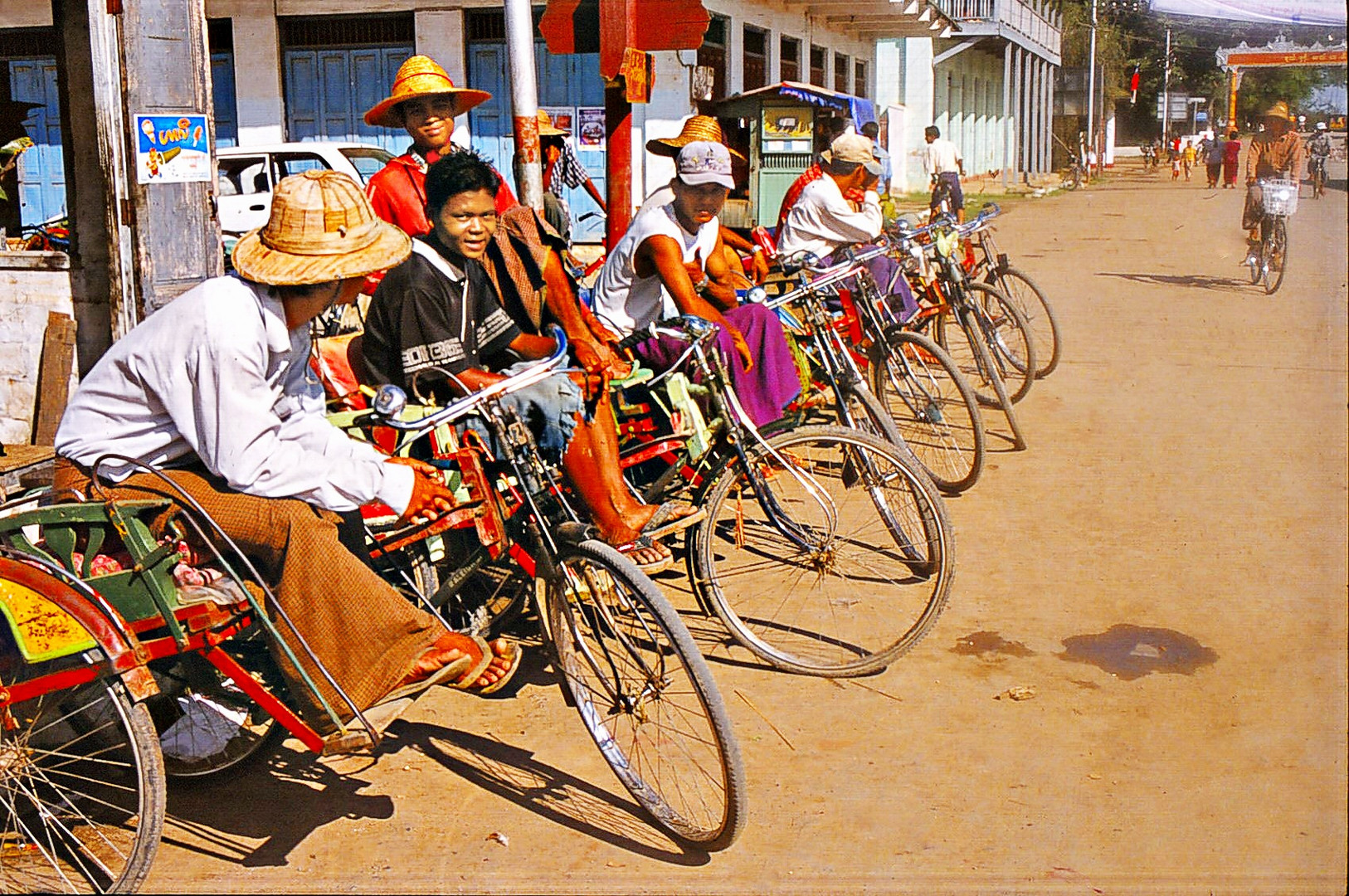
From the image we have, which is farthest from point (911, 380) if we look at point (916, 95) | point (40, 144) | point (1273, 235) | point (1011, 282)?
point (916, 95)

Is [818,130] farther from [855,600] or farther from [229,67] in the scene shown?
[855,600]

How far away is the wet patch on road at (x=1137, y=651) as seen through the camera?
454cm

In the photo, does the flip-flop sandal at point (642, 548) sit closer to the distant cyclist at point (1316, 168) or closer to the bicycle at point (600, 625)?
the bicycle at point (600, 625)

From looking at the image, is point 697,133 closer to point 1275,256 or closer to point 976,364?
point 976,364

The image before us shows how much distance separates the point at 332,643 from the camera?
131 inches

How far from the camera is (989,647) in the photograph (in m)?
4.75

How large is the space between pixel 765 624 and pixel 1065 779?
138 cm

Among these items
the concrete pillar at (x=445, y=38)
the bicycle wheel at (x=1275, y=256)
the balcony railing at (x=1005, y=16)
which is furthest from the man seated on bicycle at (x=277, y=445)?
the balcony railing at (x=1005, y=16)

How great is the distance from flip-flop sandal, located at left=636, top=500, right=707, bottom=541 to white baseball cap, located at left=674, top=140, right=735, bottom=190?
1339 millimetres

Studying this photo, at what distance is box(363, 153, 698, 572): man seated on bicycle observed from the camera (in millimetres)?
4164

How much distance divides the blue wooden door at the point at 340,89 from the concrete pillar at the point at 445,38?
38 cm

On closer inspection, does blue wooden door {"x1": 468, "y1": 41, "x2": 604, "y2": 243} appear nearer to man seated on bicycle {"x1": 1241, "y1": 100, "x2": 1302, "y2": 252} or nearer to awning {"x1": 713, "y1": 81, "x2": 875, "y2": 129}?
awning {"x1": 713, "y1": 81, "x2": 875, "y2": 129}

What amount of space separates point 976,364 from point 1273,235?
7.52 metres

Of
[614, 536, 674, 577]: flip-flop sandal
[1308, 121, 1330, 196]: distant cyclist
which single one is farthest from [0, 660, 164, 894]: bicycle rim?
[1308, 121, 1330, 196]: distant cyclist
